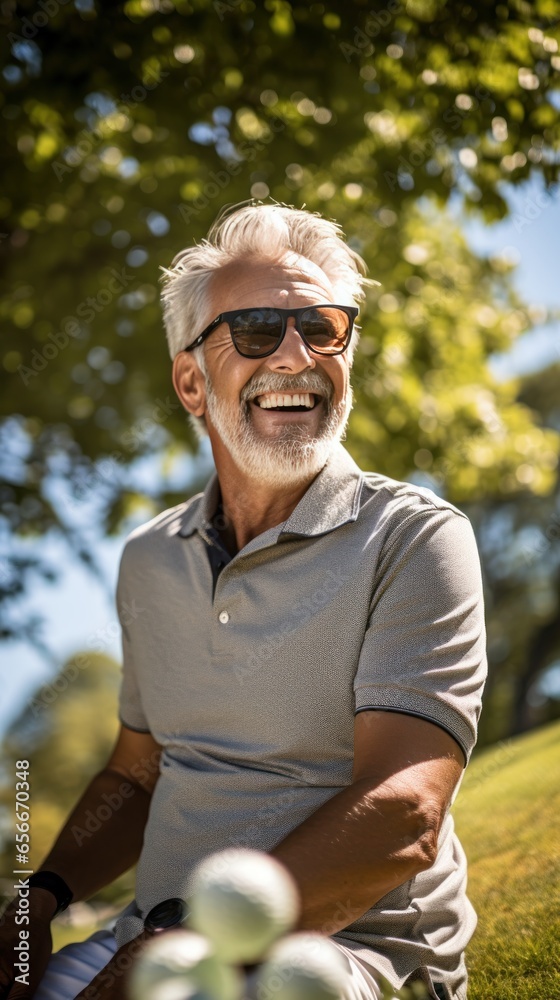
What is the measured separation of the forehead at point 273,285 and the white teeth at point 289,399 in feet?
0.85

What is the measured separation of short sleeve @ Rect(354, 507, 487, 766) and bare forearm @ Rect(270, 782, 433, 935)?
208mm

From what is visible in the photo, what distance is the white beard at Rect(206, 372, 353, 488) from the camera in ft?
7.74

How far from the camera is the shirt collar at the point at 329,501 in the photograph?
2.17m

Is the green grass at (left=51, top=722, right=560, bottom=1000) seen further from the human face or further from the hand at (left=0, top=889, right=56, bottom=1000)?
the human face

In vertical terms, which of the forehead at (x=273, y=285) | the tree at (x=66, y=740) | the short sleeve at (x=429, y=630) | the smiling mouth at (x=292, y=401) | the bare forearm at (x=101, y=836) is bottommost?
the tree at (x=66, y=740)

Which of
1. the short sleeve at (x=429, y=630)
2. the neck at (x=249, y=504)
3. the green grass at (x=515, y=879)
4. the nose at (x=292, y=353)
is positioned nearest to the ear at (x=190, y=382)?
the neck at (x=249, y=504)

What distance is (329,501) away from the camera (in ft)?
7.34

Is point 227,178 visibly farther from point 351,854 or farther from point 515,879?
point 351,854

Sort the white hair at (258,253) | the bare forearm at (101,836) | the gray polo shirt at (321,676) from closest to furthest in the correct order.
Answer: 1. the gray polo shirt at (321,676)
2. the bare forearm at (101,836)
3. the white hair at (258,253)

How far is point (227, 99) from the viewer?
4441 millimetres

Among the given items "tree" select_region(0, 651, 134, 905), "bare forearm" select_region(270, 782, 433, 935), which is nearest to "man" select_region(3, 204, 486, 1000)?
"bare forearm" select_region(270, 782, 433, 935)

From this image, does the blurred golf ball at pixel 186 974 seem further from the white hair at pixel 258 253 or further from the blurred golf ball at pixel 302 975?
the white hair at pixel 258 253

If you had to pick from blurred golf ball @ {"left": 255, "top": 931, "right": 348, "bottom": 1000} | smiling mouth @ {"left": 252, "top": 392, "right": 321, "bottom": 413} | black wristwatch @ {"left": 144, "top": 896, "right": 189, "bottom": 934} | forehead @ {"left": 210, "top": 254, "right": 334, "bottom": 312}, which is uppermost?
forehead @ {"left": 210, "top": 254, "right": 334, "bottom": 312}

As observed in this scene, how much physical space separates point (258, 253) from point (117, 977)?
1928 millimetres
